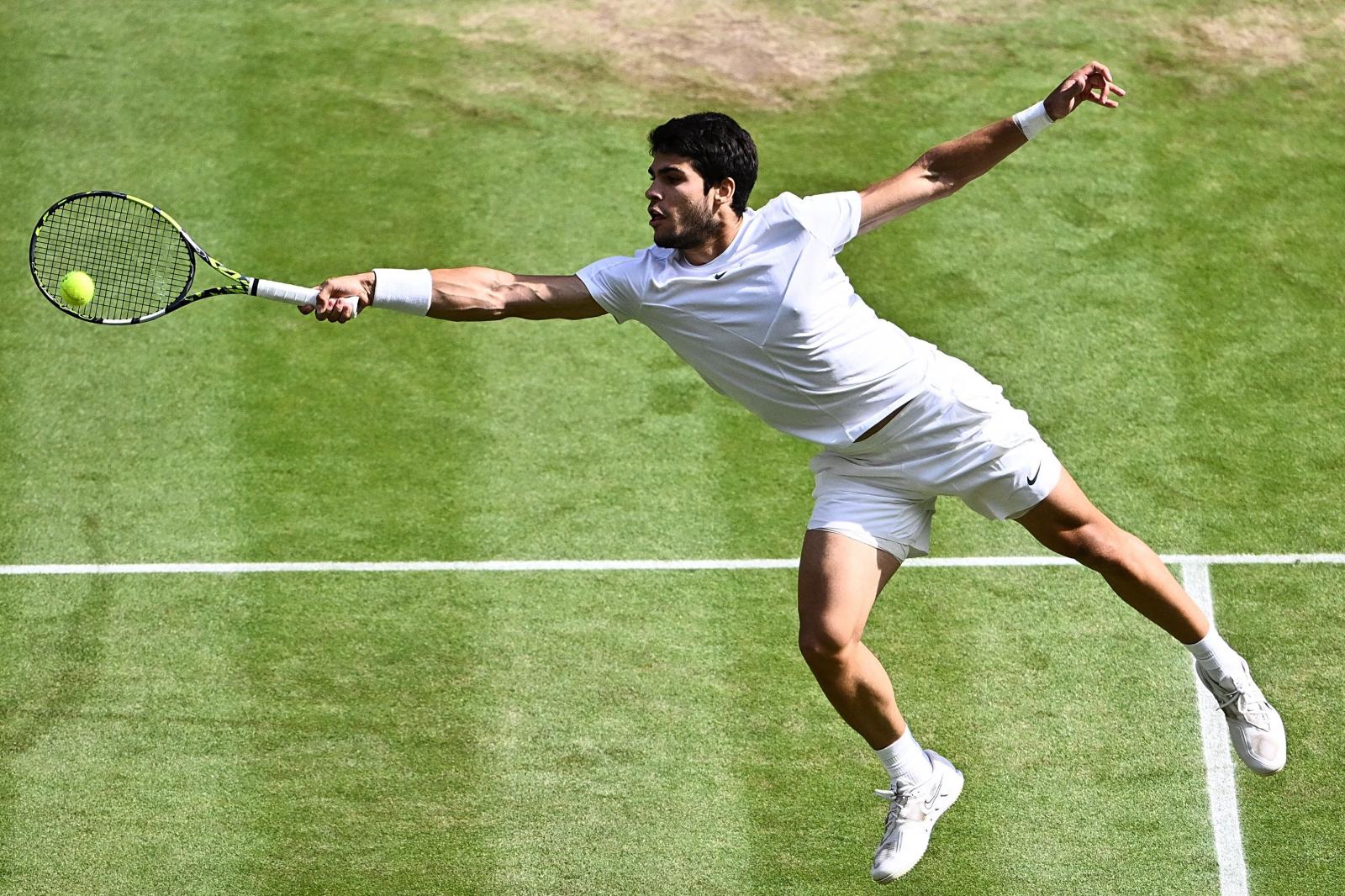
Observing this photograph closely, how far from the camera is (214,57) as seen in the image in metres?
13.2

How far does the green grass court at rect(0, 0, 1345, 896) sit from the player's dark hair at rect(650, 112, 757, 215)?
3.01 metres

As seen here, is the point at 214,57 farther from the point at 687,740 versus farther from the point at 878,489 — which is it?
the point at 878,489

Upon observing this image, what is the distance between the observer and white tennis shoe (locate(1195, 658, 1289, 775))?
7.54 m

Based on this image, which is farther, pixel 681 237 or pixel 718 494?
pixel 718 494

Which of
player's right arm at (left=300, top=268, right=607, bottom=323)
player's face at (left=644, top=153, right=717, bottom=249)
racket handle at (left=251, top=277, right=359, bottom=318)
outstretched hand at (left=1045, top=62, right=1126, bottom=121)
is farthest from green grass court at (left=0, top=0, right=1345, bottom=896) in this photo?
outstretched hand at (left=1045, top=62, right=1126, bottom=121)

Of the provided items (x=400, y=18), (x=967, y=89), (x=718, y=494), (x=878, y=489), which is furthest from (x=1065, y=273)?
(x=400, y=18)

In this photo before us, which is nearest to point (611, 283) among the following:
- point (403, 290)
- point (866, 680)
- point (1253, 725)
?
point (403, 290)

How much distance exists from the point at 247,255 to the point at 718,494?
12.0 ft

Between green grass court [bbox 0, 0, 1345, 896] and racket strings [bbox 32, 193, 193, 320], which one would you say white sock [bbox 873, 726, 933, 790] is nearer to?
green grass court [bbox 0, 0, 1345, 896]

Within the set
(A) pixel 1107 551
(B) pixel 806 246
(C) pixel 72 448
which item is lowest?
(C) pixel 72 448

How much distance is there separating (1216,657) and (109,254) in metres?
6.65

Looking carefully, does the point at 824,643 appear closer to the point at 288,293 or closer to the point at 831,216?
the point at 831,216

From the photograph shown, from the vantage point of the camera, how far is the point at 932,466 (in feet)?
23.5

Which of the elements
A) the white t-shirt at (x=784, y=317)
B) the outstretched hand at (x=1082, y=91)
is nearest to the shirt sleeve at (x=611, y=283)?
the white t-shirt at (x=784, y=317)
